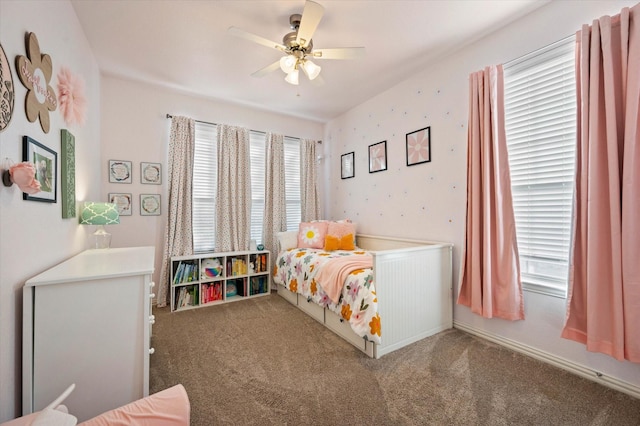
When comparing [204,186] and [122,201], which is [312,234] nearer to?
[204,186]

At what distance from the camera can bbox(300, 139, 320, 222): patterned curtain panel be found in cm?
406

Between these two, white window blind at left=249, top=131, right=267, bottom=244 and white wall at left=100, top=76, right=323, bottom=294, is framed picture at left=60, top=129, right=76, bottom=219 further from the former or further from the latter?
white window blind at left=249, top=131, right=267, bottom=244

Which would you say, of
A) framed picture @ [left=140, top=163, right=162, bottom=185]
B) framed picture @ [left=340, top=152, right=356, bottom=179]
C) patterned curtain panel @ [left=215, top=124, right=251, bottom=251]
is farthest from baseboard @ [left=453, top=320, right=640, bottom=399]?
framed picture @ [left=140, top=163, right=162, bottom=185]

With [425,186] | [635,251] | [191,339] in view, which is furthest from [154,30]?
[635,251]

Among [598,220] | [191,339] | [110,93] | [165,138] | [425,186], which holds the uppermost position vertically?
[110,93]

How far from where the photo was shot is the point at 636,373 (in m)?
1.54

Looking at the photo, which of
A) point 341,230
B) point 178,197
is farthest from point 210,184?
point 341,230

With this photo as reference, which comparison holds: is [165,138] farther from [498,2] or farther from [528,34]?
[528,34]

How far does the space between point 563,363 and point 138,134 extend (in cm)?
438

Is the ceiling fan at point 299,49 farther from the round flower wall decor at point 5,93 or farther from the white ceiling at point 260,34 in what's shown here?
the round flower wall decor at point 5,93

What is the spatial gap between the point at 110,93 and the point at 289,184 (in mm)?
2302

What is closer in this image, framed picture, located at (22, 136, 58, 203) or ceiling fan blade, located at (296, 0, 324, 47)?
framed picture, located at (22, 136, 58, 203)

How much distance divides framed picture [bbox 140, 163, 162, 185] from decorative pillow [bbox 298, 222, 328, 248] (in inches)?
71.6

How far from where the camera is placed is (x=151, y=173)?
3072mm
